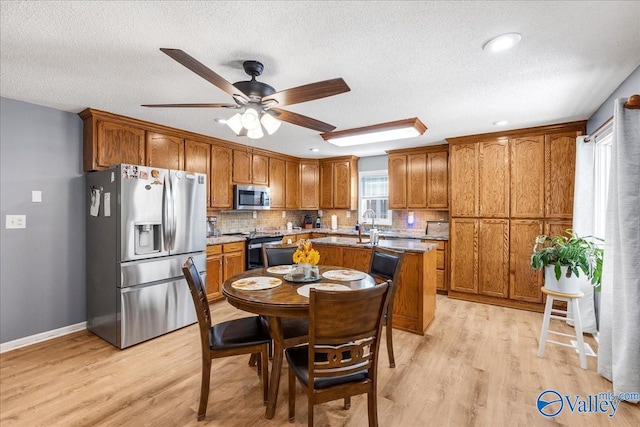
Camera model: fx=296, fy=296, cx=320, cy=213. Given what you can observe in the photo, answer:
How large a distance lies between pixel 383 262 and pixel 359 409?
1137mm

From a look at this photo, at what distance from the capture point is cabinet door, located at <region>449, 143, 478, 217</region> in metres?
4.21

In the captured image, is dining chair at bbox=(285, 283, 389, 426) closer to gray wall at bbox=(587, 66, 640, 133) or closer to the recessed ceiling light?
the recessed ceiling light

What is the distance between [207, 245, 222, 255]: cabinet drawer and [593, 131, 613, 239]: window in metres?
4.43

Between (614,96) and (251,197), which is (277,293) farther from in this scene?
(614,96)

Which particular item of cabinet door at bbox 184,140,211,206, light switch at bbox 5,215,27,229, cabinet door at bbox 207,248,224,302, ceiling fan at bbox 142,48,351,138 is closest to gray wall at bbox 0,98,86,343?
light switch at bbox 5,215,27,229

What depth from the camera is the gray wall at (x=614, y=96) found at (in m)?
2.22

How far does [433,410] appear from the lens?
6.45 feet

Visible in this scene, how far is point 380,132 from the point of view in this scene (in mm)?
3688

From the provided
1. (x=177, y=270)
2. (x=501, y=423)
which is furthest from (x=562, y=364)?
(x=177, y=270)

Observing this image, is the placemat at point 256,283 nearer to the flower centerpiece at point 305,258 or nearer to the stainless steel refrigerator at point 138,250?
the flower centerpiece at point 305,258

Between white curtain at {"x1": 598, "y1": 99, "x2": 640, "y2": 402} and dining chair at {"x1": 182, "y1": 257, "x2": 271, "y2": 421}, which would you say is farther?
white curtain at {"x1": 598, "y1": 99, "x2": 640, "y2": 402}

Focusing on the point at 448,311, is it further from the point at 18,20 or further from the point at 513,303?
the point at 18,20

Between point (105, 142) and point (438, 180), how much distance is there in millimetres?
4587

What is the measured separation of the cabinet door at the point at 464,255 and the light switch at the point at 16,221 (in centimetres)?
510
